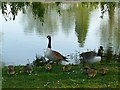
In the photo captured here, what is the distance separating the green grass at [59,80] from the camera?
3881mm

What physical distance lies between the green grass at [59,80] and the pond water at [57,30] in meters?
1.37

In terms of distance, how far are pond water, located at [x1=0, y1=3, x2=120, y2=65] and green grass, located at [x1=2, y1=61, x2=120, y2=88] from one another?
137 cm

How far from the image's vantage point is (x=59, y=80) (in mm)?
4074

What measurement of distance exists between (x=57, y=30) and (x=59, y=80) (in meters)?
4.53

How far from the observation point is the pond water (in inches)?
251

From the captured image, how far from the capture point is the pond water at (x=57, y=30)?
6.38 m

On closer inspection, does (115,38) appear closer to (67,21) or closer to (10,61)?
(67,21)

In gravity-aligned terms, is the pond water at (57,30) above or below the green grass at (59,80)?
above

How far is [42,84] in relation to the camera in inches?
155

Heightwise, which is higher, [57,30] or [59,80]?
[57,30]

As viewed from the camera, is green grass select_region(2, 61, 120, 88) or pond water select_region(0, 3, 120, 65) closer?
green grass select_region(2, 61, 120, 88)

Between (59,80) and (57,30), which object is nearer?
(59,80)

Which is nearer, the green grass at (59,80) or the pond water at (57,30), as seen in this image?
the green grass at (59,80)

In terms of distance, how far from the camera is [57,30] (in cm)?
854
